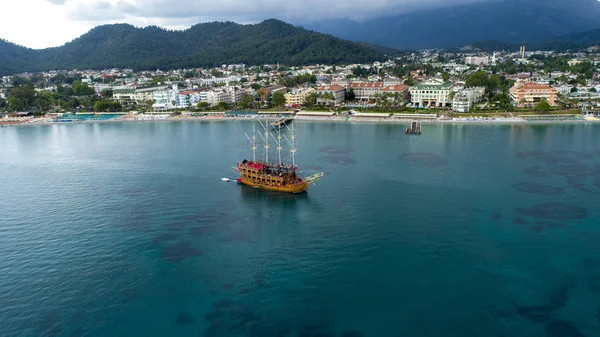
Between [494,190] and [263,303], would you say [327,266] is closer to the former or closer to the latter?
[263,303]

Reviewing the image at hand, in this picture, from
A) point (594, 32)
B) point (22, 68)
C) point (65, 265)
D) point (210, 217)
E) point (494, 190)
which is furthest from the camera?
point (594, 32)

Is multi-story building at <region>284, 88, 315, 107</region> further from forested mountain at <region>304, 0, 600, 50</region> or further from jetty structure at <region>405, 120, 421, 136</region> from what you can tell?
forested mountain at <region>304, 0, 600, 50</region>

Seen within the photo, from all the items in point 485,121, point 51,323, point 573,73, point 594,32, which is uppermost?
point 594,32

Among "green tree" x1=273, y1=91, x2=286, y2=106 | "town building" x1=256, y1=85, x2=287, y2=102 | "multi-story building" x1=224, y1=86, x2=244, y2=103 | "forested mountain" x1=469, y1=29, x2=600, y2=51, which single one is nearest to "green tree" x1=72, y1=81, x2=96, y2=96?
"multi-story building" x1=224, y1=86, x2=244, y2=103

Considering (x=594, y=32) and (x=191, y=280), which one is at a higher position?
(x=594, y=32)

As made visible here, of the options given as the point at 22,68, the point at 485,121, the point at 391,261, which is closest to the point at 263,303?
the point at 391,261

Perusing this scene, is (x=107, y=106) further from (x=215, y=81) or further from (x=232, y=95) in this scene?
(x=215, y=81)

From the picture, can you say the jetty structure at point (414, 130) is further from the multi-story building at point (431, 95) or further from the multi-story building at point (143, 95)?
the multi-story building at point (143, 95)
